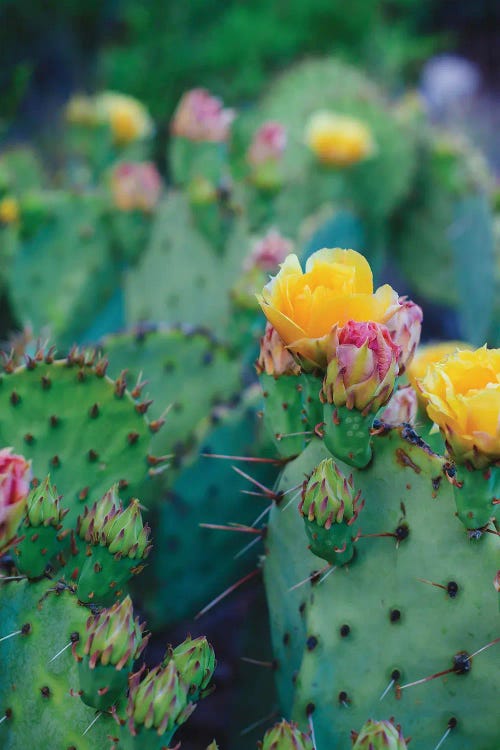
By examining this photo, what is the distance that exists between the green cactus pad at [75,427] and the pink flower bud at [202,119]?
1.06 meters

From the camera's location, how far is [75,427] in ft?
4.04

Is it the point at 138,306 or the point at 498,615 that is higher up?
the point at 498,615

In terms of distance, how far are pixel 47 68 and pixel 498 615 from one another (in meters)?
7.45

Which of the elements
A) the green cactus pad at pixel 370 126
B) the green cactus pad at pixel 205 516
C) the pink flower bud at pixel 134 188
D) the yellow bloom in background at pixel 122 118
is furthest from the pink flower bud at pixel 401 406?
the green cactus pad at pixel 370 126

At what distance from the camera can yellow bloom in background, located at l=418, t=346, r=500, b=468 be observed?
817 mm

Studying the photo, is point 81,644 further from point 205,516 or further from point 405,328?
point 205,516

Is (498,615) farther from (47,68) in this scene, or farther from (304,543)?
(47,68)

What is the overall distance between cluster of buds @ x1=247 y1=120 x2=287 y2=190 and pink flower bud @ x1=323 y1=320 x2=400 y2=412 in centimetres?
126

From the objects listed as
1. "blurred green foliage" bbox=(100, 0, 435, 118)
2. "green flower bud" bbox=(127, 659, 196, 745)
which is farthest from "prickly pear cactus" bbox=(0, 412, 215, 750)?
"blurred green foliage" bbox=(100, 0, 435, 118)

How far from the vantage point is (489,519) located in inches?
35.6

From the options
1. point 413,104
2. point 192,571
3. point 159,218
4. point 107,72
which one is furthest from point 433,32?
point 192,571

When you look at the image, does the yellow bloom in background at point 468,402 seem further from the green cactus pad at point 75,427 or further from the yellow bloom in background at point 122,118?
the yellow bloom in background at point 122,118

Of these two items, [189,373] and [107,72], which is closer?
[189,373]

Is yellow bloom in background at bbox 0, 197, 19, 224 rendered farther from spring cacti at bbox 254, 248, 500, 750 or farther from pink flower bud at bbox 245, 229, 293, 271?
spring cacti at bbox 254, 248, 500, 750
